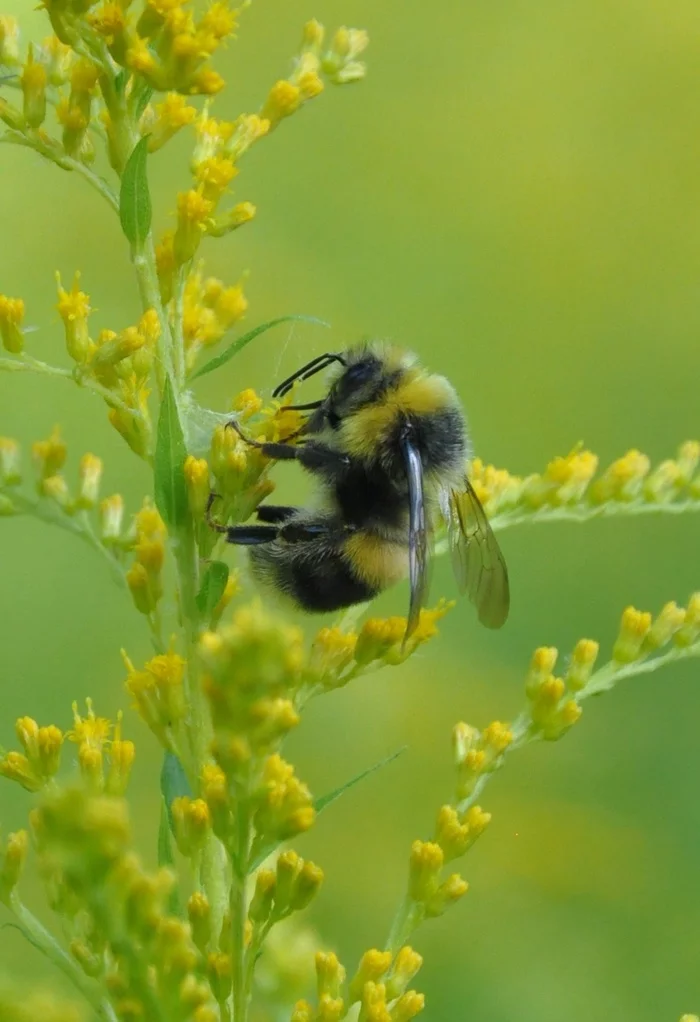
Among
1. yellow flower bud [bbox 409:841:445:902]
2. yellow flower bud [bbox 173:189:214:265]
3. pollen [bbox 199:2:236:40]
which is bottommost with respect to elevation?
yellow flower bud [bbox 409:841:445:902]

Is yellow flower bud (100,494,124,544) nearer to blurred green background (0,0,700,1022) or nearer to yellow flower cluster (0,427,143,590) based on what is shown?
yellow flower cluster (0,427,143,590)

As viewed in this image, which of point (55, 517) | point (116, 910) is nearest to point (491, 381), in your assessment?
point (55, 517)

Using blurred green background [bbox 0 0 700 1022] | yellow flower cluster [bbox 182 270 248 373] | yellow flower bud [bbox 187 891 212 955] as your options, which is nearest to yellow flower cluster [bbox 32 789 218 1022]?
yellow flower bud [bbox 187 891 212 955]

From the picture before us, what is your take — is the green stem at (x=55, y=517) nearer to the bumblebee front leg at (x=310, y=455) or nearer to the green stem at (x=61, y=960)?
the bumblebee front leg at (x=310, y=455)

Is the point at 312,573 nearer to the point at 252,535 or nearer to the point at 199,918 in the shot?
the point at 252,535

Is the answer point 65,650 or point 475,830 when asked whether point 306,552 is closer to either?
point 475,830

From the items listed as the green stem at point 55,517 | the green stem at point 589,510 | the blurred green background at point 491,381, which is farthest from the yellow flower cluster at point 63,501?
the blurred green background at point 491,381

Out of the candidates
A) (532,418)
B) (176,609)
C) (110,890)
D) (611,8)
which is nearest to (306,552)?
(176,609)
